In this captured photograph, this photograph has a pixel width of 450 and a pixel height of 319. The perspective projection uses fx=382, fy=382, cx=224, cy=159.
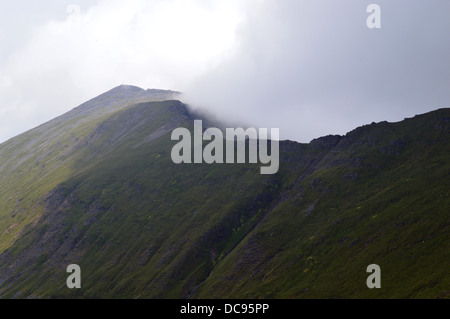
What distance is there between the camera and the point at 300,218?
17075cm

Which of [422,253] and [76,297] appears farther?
[76,297]

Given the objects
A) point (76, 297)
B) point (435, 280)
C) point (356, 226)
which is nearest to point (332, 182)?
Result: point (356, 226)

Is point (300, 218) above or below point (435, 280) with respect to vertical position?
above

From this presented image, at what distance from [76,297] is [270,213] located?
316ft

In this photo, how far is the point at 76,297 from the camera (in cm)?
16950

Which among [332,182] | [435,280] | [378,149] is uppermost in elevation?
[378,149]

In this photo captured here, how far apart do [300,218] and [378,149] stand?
59.2 meters

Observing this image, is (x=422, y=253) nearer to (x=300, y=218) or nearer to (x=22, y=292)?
(x=300, y=218)

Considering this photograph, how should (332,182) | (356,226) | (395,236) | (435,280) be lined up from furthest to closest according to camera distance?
(332,182), (356,226), (395,236), (435,280)

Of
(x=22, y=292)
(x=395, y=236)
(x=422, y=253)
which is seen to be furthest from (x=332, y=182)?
(x=22, y=292)
